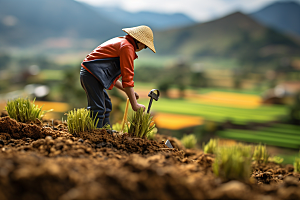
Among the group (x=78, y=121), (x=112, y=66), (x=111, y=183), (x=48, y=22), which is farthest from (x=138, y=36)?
(x=48, y=22)

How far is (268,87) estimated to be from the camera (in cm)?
778

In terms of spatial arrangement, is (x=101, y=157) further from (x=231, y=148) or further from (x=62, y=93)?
(x=62, y=93)

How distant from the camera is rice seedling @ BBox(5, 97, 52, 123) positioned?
2668 millimetres

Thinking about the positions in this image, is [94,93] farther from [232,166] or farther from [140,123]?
[232,166]

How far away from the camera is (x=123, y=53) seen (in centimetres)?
241

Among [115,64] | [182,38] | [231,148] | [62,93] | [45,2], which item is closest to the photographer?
[231,148]

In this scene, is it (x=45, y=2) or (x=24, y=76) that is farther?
(x=45, y=2)

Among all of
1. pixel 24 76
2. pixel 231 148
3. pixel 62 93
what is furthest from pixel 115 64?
pixel 24 76

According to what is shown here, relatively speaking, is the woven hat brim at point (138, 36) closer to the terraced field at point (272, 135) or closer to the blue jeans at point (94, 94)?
the blue jeans at point (94, 94)

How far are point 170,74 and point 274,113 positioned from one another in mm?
4081

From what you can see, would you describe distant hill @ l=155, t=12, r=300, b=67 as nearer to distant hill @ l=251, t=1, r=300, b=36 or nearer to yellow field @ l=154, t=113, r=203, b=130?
distant hill @ l=251, t=1, r=300, b=36

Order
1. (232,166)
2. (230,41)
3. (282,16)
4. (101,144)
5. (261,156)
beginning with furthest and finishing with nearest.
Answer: (230,41)
(282,16)
(261,156)
(101,144)
(232,166)

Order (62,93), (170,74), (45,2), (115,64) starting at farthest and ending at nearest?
(45,2) < (170,74) < (62,93) < (115,64)

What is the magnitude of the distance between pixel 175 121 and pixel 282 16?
736 centimetres
